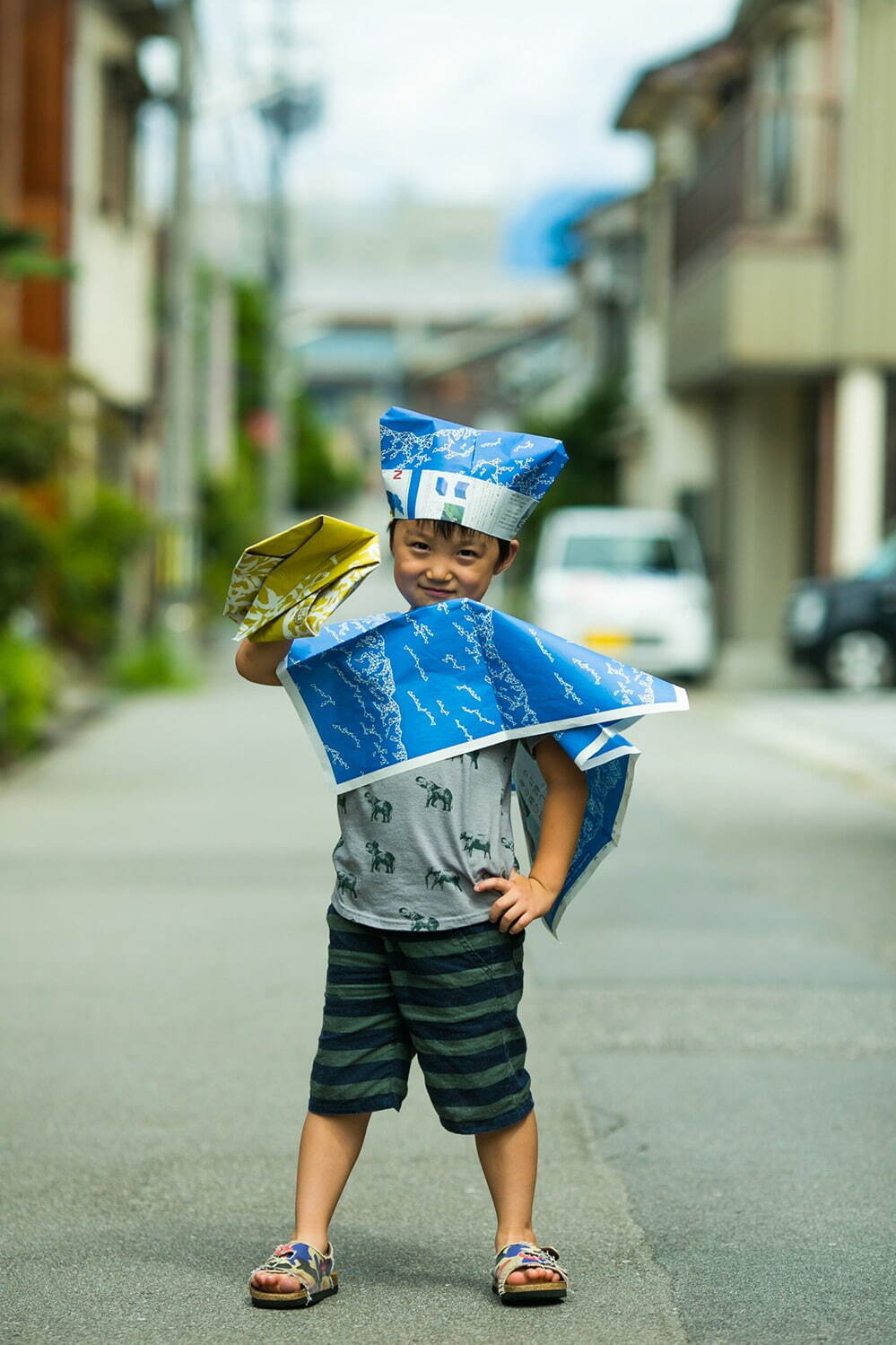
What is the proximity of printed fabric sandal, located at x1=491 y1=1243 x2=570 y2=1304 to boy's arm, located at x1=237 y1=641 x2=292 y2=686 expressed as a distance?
115cm

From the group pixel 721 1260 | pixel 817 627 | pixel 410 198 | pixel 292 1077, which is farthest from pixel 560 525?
pixel 410 198

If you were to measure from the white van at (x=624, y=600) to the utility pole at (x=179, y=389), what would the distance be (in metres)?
3.64

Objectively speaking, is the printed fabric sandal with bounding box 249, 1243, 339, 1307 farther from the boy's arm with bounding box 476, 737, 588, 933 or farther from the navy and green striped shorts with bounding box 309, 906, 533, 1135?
the boy's arm with bounding box 476, 737, 588, 933

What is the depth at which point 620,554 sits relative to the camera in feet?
69.9

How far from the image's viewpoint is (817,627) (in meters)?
19.5

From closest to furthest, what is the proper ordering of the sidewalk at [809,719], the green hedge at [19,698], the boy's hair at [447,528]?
the boy's hair at [447,528], the green hedge at [19,698], the sidewalk at [809,719]

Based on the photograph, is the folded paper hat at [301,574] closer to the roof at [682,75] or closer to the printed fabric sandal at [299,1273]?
the printed fabric sandal at [299,1273]

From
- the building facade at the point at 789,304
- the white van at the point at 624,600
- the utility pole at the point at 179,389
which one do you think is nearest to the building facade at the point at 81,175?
the utility pole at the point at 179,389

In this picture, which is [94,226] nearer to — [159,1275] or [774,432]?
[774,432]

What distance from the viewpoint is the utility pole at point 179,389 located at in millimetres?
20125

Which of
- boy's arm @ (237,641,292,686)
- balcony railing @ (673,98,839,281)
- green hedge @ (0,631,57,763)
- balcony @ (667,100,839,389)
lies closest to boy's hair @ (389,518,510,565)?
boy's arm @ (237,641,292,686)

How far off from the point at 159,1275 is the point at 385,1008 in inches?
28.1

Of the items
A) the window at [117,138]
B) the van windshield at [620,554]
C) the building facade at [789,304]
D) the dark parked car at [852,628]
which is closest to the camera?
the dark parked car at [852,628]

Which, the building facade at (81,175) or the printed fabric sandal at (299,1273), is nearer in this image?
the printed fabric sandal at (299,1273)
